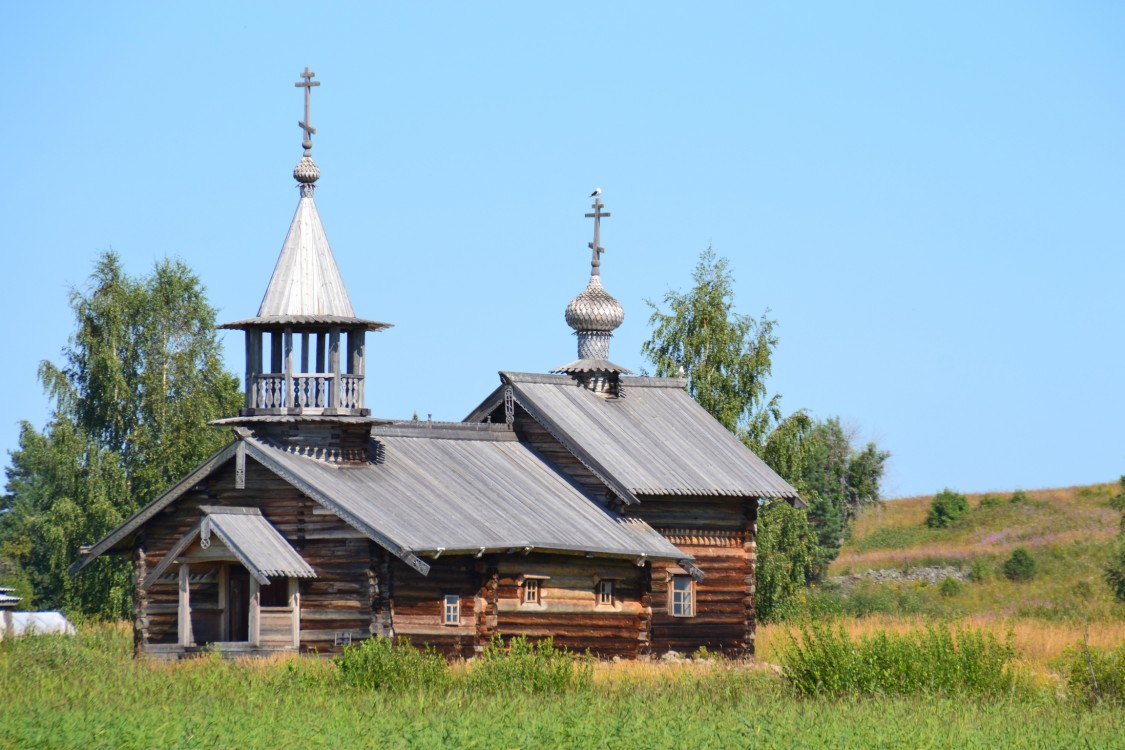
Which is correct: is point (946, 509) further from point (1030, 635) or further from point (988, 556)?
point (1030, 635)

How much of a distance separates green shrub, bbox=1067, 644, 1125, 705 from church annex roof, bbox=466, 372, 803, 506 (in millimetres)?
11041

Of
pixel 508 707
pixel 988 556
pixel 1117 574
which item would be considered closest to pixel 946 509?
pixel 988 556

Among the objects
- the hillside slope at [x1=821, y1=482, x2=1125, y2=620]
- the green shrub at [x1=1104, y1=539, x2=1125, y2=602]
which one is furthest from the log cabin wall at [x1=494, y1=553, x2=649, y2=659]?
the green shrub at [x1=1104, y1=539, x2=1125, y2=602]

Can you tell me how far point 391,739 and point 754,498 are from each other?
59.4 ft

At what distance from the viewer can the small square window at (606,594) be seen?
3591cm

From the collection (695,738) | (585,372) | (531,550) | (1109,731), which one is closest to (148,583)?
(531,550)

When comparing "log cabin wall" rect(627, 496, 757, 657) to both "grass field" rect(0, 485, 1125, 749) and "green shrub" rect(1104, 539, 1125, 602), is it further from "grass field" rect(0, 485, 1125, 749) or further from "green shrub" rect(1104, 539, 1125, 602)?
"green shrub" rect(1104, 539, 1125, 602)

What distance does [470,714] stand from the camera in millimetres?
24359

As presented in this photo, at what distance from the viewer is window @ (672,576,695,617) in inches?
1508

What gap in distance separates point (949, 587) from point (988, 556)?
4736 mm

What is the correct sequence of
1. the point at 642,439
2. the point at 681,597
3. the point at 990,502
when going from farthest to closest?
the point at 990,502
the point at 642,439
the point at 681,597

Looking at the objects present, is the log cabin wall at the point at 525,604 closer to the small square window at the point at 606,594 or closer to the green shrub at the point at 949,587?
the small square window at the point at 606,594

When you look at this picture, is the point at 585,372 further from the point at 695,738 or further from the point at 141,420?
the point at 695,738

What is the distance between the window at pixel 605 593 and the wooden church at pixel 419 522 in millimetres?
51
